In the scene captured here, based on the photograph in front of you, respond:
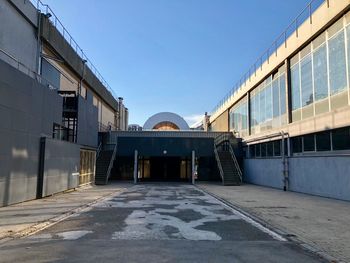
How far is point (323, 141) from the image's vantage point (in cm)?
2136

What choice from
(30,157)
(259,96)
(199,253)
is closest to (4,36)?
(30,157)

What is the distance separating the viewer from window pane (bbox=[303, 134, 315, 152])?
2267 cm

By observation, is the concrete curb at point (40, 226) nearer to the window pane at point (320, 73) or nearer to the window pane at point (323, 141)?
the window pane at point (323, 141)

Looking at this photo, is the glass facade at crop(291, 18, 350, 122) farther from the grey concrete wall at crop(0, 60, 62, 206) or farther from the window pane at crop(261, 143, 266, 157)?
the grey concrete wall at crop(0, 60, 62, 206)

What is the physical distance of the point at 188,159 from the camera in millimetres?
42719

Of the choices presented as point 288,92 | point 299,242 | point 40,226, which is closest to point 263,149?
point 288,92

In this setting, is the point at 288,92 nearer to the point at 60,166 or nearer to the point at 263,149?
the point at 263,149

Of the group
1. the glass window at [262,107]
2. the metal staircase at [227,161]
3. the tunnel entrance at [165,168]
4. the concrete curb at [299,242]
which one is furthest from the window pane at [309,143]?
the tunnel entrance at [165,168]

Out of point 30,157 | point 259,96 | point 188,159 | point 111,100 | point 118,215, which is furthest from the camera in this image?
point 111,100

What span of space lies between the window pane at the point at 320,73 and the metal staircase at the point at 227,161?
13.0 meters

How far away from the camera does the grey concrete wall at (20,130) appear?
15023mm

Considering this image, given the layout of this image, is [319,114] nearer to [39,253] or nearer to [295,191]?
[295,191]

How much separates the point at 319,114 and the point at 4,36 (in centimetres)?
1638

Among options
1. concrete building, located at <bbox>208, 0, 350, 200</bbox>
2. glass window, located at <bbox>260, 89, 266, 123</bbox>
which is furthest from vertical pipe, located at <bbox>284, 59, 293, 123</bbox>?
glass window, located at <bbox>260, 89, 266, 123</bbox>
